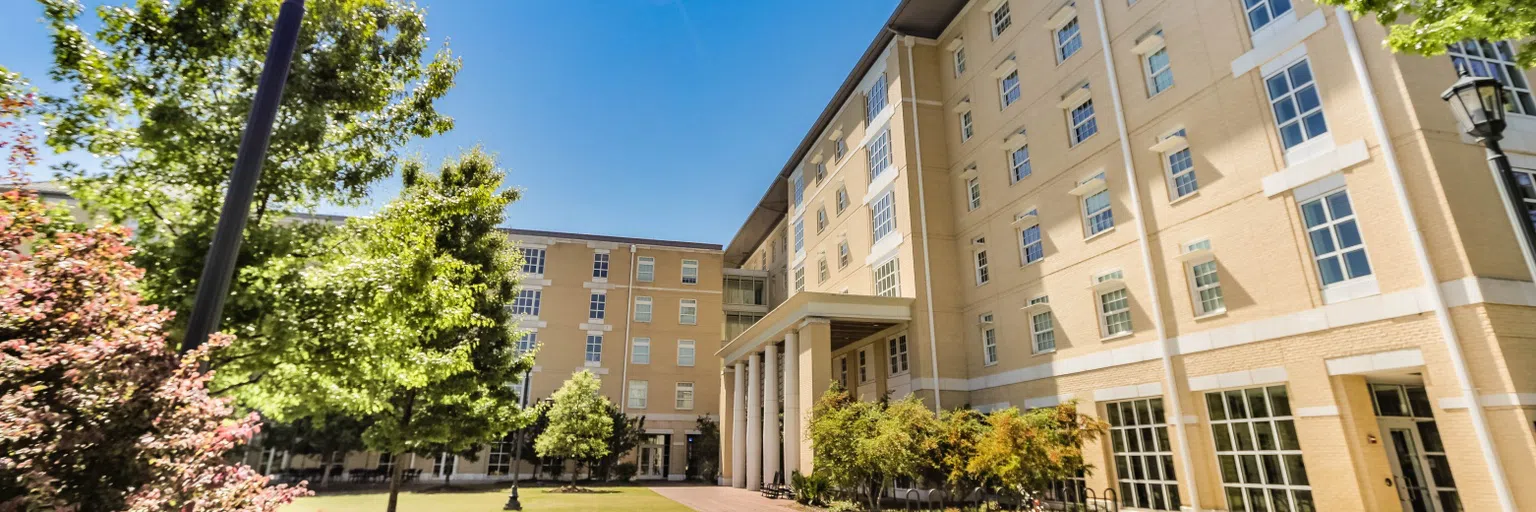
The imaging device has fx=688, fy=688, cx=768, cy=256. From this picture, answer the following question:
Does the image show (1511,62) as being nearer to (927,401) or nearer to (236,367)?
(927,401)

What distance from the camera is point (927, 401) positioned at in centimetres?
2239

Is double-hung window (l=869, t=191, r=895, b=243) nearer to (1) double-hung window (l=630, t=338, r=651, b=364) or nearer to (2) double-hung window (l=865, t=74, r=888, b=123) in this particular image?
(2) double-hung window (l=865, t=74, r=888, b=123)

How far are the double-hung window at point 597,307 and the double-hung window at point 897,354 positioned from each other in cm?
2425

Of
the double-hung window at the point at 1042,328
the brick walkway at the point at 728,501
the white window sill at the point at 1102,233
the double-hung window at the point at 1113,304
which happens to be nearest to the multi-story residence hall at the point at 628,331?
the brick walkway at the point at 728,501

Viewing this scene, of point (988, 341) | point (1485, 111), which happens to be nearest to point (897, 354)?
point (988, 341)

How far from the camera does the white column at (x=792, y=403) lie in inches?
938

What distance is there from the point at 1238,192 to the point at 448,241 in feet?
64.4

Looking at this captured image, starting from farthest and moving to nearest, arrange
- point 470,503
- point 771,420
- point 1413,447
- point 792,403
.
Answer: point 771,420
point 470,503
point 792,403
point 1413,447

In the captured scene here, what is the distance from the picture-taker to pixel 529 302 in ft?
145

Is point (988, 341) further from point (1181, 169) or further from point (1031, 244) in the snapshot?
point (1181, 169)

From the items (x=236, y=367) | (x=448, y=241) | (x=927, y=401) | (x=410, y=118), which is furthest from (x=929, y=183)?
(x=236, y=367)

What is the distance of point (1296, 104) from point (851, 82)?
754 inches

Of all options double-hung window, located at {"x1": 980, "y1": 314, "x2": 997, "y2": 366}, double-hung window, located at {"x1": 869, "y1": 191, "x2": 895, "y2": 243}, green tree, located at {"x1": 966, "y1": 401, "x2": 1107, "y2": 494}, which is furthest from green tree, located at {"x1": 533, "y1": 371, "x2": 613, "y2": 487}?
green tree, located at {"x1": 966, "y1": 401, "x2": 1107, "y2": 494}

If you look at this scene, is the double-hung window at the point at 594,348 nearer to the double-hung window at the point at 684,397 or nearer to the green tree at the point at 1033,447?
the double-hung window at the point at 684,397
